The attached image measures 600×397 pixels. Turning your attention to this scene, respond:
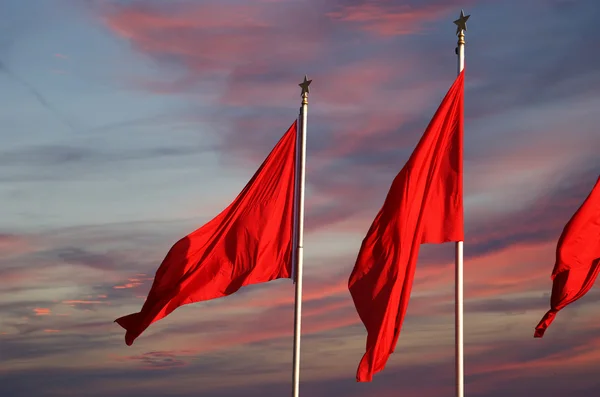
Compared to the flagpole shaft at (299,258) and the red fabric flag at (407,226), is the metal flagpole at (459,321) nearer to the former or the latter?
the red fabric flag at (407,226)

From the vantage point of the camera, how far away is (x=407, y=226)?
29609 millimetres

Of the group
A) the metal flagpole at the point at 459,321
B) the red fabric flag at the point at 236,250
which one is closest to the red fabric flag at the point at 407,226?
the metal flagpole at the point at 459,321

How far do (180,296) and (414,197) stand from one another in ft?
Result: 25.8

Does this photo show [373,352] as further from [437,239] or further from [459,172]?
[459,172]

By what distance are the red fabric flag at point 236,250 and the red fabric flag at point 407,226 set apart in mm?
4277

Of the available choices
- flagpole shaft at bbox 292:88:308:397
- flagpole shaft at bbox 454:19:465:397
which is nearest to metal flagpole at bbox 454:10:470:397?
flagpole shaft at bbox 454:19:465:397

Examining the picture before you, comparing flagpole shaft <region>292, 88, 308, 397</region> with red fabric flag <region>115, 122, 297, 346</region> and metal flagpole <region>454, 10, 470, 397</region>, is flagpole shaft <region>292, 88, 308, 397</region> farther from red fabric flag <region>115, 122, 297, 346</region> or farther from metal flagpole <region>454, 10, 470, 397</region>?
metal flagpole <region>454, 10, 470, 397</region>

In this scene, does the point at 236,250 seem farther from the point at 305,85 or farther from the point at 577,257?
the point at 577,257

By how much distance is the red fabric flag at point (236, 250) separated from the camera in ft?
108

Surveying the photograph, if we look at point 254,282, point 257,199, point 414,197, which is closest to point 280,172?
point 257,199

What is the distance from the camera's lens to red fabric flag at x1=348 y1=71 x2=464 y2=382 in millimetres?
29141

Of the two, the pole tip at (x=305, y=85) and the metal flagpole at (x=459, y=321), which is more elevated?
the pole tip at (x=305, y=85)

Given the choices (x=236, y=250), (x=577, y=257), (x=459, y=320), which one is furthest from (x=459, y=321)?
(x=236, y=250)

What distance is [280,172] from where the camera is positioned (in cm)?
3388
